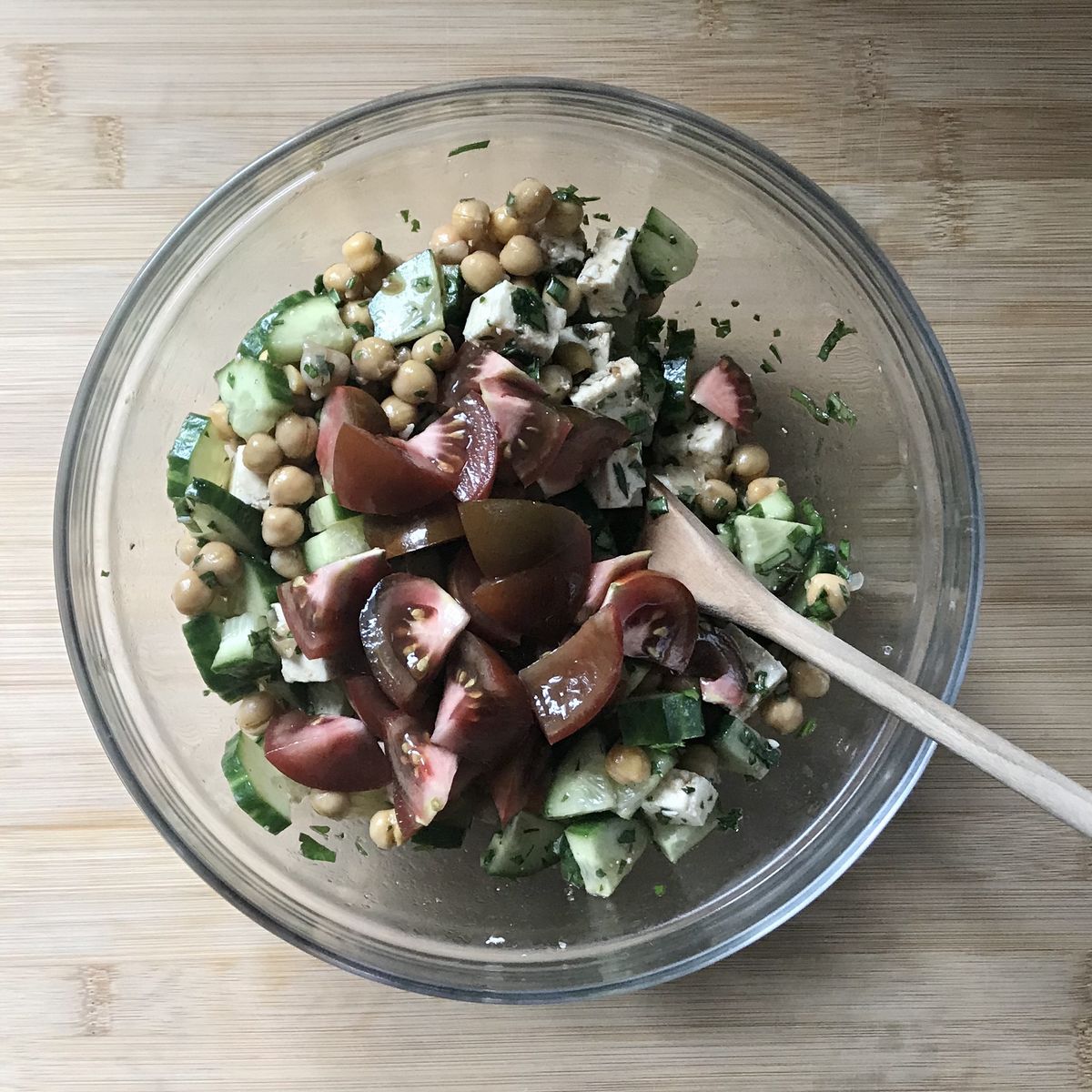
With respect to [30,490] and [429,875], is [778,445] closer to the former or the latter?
[429,875]

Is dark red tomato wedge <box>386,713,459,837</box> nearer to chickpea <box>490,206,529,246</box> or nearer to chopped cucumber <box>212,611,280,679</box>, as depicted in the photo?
chopped cucumber <box>212,611,280,679</box>

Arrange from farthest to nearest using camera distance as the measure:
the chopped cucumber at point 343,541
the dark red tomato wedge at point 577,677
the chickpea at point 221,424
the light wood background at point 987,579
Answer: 1. the light wood background at point 987,579
2. the chickpea at point 221,424
3. the chopped cucumber at point 343,541
4. the dark red tomato wedge at point 577,677

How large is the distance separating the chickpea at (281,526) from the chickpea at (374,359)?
0.81 feet

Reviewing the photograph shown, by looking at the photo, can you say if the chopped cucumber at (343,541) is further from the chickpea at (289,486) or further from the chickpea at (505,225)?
the chickpea at (505,225)

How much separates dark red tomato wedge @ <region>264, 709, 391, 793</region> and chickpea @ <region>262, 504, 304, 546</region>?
0.94 ft

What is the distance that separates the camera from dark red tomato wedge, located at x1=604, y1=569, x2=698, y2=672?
1450mm

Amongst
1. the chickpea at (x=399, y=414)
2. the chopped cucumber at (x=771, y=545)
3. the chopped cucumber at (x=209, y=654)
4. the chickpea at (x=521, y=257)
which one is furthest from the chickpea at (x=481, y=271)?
the chopped cucumber at (x=209, y=654)

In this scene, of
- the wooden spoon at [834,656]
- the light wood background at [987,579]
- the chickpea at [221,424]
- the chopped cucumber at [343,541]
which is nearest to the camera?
the wooden spoon at [834,656]

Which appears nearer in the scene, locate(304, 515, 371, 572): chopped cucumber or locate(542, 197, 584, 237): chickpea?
locate(304, 515, 371, 572): chopped cucumber

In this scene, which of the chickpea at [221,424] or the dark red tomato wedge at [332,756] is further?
the chickpea at [221,424]

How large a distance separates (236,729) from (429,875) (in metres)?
0.41

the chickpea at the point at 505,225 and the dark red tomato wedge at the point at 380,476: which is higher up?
the chickpea at the point at 505,225

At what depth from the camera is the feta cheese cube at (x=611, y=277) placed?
5.05ft

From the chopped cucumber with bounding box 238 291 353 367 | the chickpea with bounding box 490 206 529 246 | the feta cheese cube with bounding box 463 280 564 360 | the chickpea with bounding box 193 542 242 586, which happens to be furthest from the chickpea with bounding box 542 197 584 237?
the chickpea with bounding box 193 542 242 586
